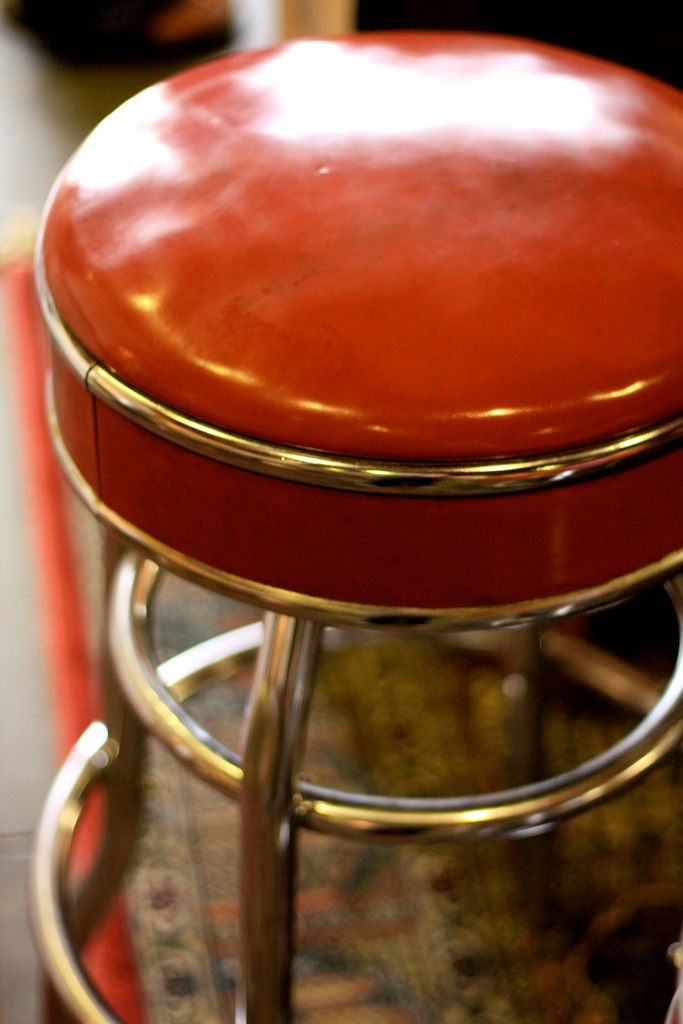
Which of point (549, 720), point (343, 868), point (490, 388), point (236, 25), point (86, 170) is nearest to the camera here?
point (490, 388)

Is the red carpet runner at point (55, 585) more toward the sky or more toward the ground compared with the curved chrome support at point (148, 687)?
more toward the ground

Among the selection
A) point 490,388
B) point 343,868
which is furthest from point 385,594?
point 343,868

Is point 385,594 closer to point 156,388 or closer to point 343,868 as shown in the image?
point 156,388

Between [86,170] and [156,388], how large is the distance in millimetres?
160

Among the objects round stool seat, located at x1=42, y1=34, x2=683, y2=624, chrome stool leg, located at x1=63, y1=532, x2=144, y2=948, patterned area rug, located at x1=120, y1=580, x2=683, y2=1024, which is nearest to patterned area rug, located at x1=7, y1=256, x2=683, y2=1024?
patterned area rug, located at x1=120, y1=580, x2=683, y2=1024

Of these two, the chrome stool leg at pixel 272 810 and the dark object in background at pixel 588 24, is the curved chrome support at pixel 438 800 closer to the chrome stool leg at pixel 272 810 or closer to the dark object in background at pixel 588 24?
the chrome stool leg at pixel 272 810

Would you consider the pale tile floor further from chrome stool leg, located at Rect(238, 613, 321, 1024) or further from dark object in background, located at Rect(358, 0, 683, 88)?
dark object in background, located at Rect(358, 0, 683, 88)

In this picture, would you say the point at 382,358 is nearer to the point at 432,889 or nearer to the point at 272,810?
the point at 272,810

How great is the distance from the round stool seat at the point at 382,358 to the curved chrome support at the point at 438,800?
0.22 meters

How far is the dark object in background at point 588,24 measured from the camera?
3.64ft

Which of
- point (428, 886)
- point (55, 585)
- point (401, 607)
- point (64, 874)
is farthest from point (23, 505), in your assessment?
point (401, 607)

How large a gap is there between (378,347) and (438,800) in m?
0.34

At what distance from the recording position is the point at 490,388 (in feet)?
1.62

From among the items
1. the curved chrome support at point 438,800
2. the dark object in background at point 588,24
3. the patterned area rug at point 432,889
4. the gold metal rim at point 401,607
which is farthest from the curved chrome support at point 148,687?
the dark object in background at point 588,24
